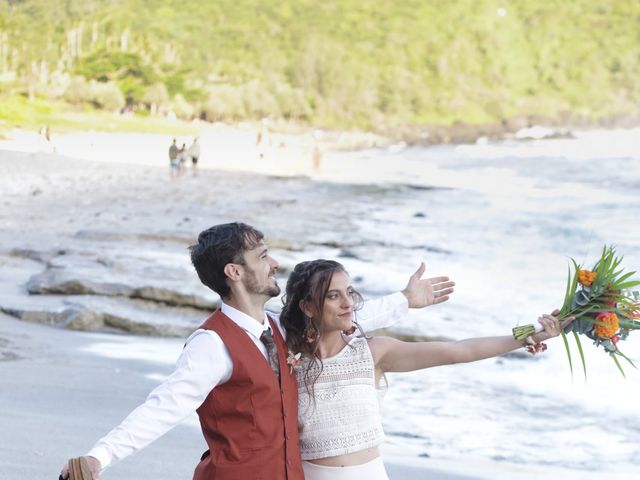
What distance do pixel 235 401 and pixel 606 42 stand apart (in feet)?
79.9

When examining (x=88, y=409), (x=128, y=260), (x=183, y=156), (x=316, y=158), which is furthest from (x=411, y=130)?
(x=88, y=409)

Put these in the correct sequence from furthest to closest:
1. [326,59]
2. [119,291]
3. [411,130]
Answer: [411,130] < [326,59] < [119,291]

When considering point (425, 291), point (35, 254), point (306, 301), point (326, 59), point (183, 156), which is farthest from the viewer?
point (326, 59)

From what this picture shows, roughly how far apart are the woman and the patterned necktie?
36 mm

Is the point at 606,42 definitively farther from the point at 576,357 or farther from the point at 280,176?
the point at 576,357

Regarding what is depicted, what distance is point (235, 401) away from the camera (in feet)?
8.11

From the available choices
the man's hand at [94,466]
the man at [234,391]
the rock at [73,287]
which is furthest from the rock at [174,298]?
the man's hand at [94,466]

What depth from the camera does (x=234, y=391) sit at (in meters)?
2.48

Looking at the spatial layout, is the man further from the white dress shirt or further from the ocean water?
the ocean water

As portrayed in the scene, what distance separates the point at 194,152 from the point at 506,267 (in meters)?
4.67

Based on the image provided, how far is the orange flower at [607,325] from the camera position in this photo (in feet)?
9.14

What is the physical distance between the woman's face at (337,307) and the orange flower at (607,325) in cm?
59

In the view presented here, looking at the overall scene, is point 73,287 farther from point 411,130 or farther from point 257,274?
point 411,130

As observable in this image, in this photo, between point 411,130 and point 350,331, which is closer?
point 350,331
